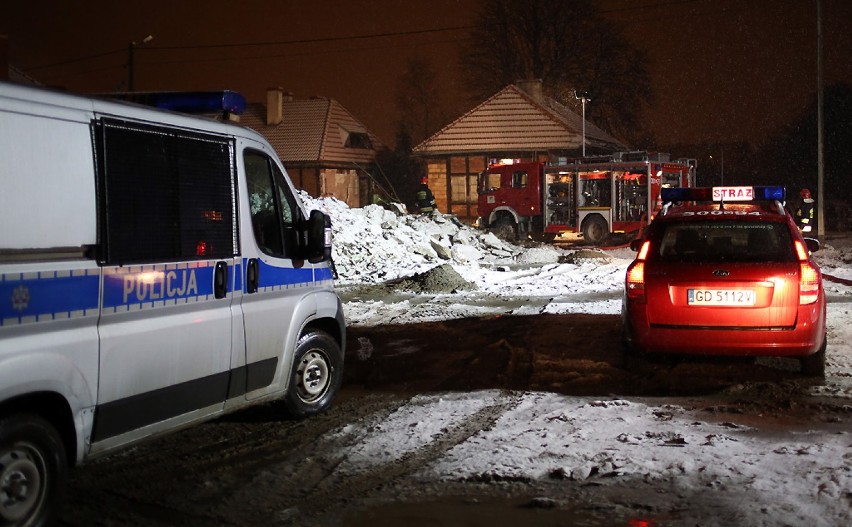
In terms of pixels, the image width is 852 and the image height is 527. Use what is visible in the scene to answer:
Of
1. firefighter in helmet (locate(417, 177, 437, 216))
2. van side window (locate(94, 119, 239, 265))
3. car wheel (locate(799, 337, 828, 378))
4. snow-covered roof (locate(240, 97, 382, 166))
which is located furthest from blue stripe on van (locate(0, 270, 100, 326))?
snow-covered roof (locate(240, 97, 382, 166))

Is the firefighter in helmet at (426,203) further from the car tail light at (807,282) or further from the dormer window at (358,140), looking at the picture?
the dormer window at (358,140)

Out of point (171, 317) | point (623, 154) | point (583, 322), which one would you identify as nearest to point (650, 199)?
point (623, 154)

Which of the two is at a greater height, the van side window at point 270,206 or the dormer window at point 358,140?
the dormer window at point 358,140

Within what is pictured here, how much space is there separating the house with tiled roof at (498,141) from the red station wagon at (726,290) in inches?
1319

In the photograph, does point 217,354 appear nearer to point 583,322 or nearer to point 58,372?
point 58,372

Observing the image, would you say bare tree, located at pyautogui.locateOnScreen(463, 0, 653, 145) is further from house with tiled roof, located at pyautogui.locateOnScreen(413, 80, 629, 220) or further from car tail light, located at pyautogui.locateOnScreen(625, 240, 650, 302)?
car tail light, located at pyautogui.locateOnScreen(625, 240, 650, 302)

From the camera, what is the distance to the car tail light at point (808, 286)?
7344 mm

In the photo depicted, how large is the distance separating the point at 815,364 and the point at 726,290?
116 cm

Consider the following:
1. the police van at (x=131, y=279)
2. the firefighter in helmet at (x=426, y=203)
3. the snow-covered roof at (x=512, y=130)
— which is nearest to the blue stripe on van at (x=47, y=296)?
the police van at (x=131, y=279)

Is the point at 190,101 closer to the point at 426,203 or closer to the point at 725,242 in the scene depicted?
the point at 725,242

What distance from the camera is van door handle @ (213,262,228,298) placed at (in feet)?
17.9

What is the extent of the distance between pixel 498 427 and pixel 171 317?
100 inches

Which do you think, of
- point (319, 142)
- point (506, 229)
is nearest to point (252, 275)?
point (506, 229)

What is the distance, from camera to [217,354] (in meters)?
5.45
